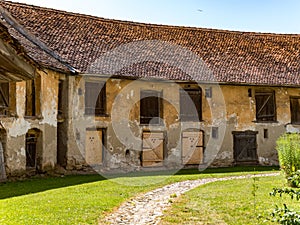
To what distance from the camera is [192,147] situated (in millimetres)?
19594

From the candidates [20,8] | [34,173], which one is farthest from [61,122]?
[20,8]

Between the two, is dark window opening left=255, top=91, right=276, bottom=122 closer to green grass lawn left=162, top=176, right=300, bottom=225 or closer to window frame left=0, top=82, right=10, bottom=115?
green grass lawn left=162, top=176, right=300, bottom=225

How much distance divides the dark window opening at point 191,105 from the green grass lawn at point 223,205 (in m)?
7.89

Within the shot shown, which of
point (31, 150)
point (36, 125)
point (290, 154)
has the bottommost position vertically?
point (290, 154)

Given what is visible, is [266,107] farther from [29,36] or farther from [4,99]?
[4,99]

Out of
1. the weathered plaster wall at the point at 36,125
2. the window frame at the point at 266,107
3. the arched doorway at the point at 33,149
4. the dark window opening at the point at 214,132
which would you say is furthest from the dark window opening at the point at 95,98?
the window frame at the point at 266,107

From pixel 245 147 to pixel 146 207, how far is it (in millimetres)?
12826

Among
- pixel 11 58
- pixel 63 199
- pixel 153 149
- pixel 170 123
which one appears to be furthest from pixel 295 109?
pixel 11 58

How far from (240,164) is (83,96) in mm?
9381

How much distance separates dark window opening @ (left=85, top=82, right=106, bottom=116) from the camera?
17938mm

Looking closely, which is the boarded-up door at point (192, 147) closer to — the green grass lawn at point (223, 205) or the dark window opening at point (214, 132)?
the dark window opening at point (214, 132)

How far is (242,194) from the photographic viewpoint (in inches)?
405

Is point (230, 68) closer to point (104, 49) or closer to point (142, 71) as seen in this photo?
point (142, 71)

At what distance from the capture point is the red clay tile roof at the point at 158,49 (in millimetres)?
18266
